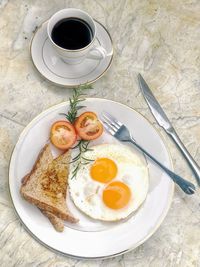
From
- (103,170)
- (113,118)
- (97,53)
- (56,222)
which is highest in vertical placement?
(97,53)

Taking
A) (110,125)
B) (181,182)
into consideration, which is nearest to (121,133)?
(110,125)

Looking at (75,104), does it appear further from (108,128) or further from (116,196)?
(116,196)

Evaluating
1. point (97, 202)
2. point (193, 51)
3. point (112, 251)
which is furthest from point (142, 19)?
point (112, 251)

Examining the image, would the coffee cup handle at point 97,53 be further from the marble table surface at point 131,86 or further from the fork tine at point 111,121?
the fork tine at point 111,121

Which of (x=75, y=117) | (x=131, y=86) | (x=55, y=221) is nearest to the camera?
(x=55, y=221)

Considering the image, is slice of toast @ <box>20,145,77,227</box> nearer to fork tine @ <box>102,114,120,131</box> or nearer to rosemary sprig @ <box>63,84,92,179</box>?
rosemary sprig @ <box>63,84,92,179</box>

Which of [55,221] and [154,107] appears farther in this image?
[154,107]

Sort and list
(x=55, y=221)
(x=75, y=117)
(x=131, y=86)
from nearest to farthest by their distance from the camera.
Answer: (x=55, y=221), (x=75, y=117), (x=131, y=86)

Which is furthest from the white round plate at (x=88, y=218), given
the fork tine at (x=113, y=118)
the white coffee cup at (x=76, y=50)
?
the white coffee cup at (x=76, y=50)
